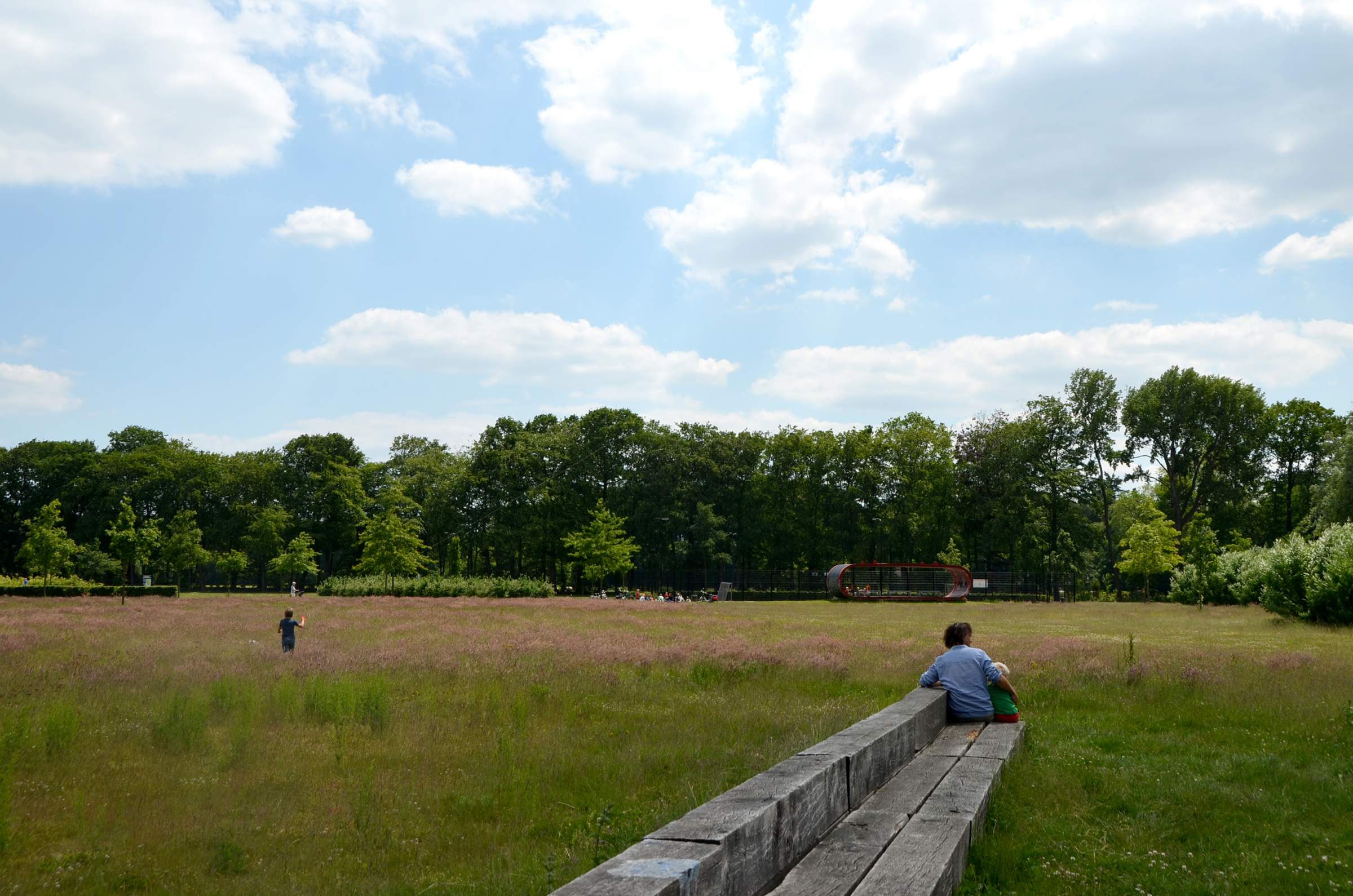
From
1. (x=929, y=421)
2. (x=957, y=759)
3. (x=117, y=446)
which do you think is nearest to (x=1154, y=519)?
(x=929, y=421)

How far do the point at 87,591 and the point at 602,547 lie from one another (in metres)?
29.6

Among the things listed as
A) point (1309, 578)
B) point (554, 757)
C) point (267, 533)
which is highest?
point (267, 533)

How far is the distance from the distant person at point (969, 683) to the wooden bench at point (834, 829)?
1.78 m

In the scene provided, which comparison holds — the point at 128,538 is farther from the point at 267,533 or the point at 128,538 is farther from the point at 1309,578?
the point at 1309,578

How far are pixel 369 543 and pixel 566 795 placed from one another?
164 ft

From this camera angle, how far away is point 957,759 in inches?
306

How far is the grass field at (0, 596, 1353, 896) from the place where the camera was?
6.16 m

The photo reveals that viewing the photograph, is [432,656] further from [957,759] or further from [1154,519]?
[1154,519]

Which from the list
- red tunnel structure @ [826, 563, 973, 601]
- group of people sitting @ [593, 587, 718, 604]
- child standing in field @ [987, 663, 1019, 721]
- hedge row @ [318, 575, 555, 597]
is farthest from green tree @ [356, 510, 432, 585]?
child standing in field @ [987, 663, 1019, 721]

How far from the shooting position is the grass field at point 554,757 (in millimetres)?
6156

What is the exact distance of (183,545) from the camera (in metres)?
61.0

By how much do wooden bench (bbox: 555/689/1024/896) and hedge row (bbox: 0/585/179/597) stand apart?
149 feet

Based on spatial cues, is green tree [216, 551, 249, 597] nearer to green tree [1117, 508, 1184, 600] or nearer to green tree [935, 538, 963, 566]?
green tree [935, 538, 963, 566]

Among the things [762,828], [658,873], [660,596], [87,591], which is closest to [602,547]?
[660,596]
